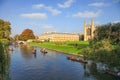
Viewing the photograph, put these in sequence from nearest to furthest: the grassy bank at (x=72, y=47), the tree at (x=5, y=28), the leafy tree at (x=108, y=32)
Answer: the leafy tree at (x=108, y=32) → the grassy bank at (x=72, y=47) → the tree at (x=5, y=28)

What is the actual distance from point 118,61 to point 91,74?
5.97 metres

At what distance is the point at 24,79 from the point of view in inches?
1323

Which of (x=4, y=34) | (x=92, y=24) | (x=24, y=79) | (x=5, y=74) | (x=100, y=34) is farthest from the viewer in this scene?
(x=92, y=24)

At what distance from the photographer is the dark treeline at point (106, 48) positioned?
35688 mm

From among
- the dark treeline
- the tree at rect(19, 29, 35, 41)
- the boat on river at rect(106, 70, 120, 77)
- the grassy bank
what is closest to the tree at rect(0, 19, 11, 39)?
the grassy bank

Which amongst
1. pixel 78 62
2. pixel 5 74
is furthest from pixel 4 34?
pixel 5 74

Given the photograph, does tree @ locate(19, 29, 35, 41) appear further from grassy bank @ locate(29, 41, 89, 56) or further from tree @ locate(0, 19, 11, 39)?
tree @ locate(0, 19, 11, 39)

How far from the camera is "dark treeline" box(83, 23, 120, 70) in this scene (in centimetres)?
3569

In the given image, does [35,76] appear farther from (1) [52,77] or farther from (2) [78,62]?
(2) [78,62]

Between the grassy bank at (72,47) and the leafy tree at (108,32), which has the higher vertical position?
the leafy tree at (108,32)

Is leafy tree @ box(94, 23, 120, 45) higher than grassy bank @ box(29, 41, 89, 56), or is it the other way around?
leafy tree @ box(94, 23, 120, 45)

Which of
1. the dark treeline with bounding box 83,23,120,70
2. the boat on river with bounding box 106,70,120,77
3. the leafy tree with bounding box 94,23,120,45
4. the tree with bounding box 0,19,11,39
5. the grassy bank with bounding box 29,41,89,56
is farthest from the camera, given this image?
the tree with bounding box 0,19,11,39

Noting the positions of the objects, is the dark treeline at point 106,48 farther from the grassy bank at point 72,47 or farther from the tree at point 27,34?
the tree at point 27,34

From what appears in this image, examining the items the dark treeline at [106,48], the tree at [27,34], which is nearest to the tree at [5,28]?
the dark treeline at [106,48]
